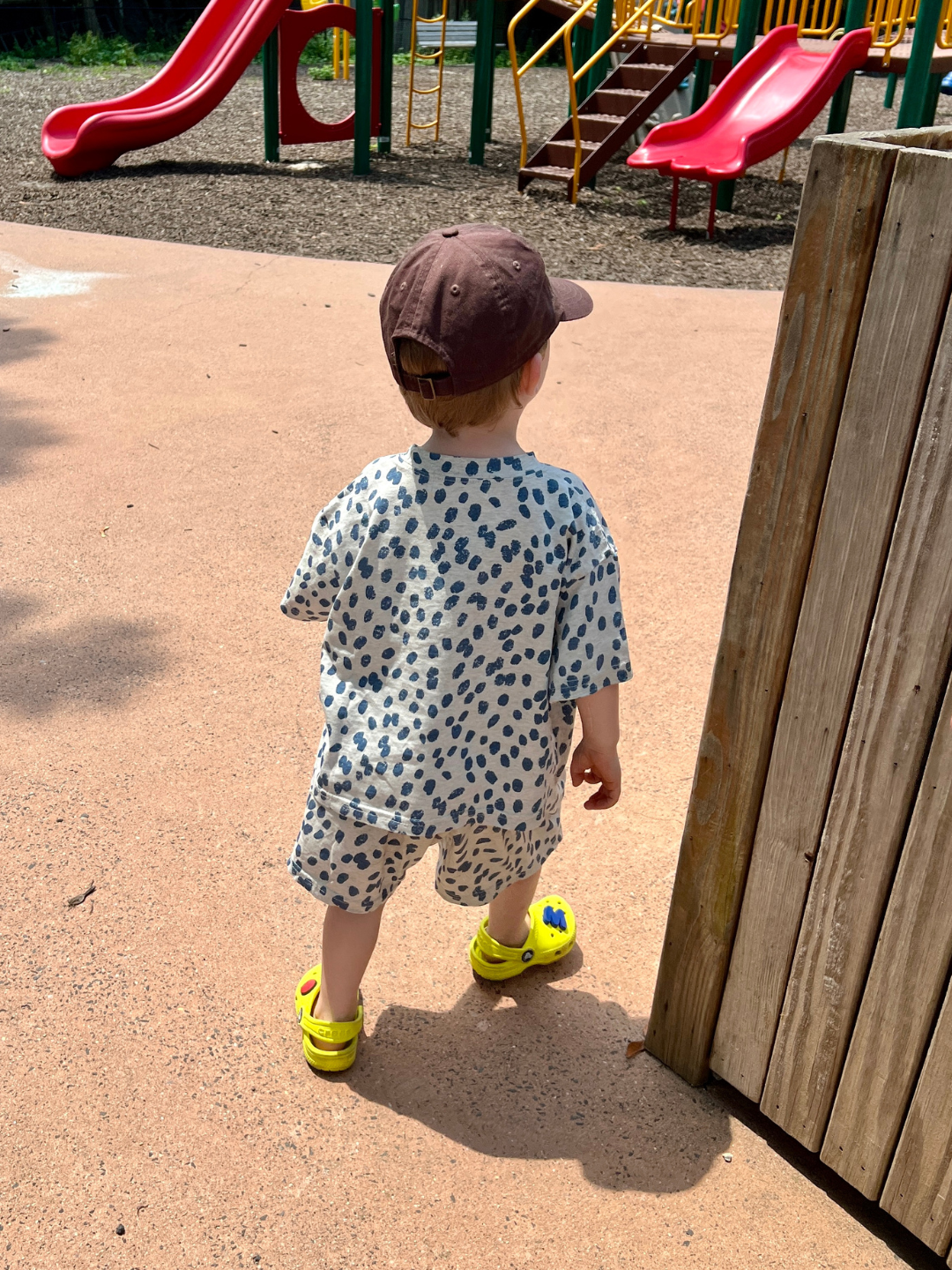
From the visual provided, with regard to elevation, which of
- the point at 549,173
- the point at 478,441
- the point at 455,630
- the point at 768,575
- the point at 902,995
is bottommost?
the point at 549,173

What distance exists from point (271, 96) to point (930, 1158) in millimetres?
11060

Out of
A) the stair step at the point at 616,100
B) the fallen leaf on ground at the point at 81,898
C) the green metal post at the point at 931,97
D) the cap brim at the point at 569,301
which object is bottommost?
the fallen leaf on ground at the point at 81,898

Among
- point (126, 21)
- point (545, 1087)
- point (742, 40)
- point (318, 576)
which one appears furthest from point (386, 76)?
point (126, 21)

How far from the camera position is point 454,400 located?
1.66m

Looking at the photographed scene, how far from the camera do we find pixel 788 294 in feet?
5.06

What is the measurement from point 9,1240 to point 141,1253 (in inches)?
7.8

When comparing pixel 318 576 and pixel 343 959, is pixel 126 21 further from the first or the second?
pixel 343 959

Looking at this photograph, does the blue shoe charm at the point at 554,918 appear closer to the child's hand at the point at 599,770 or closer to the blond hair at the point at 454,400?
the child's hand at the point at 599,770

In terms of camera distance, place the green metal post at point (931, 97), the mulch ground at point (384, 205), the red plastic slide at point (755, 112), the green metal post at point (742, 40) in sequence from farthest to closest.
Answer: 1. the green metal post at point (742, 40)
2. the green metal post at point (931, 97)
3. the red plastic slide at point (755, 112)
4. the mulch ground at point (384, 205)

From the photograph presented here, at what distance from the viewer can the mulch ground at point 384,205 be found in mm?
8305

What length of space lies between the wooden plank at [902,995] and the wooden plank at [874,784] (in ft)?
0.07

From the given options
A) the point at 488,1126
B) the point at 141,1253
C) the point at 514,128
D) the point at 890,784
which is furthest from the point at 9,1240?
the point at 514,128

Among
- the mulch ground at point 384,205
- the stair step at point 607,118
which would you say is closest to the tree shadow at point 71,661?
the mulch ground at point 384,205

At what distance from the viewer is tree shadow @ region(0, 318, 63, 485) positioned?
4.52 meters
